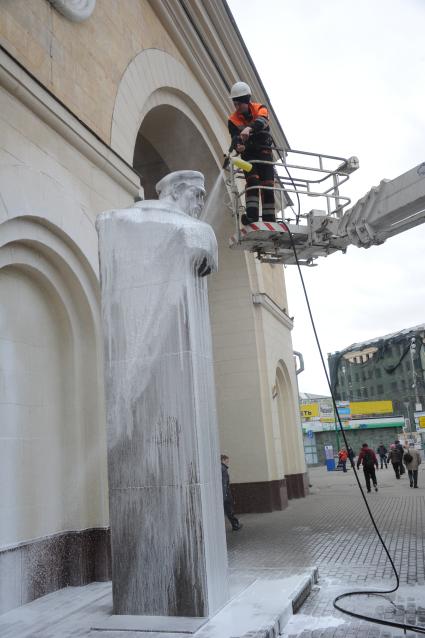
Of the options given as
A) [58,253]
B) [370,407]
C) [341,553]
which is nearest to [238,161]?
[58,253]

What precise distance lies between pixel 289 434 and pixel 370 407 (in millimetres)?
47163

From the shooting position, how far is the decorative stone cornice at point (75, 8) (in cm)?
734

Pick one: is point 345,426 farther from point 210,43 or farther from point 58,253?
point 58,253

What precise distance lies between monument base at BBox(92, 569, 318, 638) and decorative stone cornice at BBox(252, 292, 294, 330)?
1128 centimetres

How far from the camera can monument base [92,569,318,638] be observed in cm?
441

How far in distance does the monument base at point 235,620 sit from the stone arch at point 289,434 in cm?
1331

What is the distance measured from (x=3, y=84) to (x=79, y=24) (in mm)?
2525

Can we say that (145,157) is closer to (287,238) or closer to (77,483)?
(287,238)

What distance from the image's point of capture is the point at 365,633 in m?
4.76

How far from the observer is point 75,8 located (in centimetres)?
768

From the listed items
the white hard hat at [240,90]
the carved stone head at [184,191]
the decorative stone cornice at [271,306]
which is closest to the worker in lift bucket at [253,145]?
the white hard hat at [240,90]

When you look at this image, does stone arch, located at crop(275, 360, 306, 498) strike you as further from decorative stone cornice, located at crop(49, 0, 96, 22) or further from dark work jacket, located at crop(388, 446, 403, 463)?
decorative stone cornice, located at crop(49, 0, 96, 22)

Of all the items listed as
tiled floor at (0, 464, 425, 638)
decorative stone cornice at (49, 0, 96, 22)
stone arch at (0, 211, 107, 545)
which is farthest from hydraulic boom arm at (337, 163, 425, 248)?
decorative stone cornice at (49, 0, 96, 22)

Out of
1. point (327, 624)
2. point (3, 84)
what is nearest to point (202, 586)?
point (327, 624)
